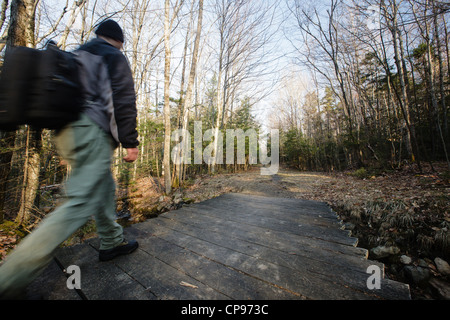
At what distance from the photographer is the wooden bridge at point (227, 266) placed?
1107 mm

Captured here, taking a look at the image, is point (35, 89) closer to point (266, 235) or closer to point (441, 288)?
point (266, 235)

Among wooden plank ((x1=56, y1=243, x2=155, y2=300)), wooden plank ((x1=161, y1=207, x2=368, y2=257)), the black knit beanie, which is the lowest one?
wooden plank ((x1=161, y1=207, x2=368, y2=257))

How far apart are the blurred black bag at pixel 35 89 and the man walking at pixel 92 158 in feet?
0.33

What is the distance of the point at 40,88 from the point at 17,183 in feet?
11.0

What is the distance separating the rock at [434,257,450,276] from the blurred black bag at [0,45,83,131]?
3.70 meters

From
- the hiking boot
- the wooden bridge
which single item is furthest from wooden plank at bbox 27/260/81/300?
the hiking boot

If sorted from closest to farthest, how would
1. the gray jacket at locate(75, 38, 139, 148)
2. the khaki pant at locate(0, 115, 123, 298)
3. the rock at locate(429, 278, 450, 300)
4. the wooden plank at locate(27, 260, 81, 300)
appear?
the khaki pant at locate(0, 115, 123, 298), the wooden plank at locate(27, 260, 81, 300), the gray jacket at locate(75, 38, 139, 148), the rock at locate(429, 278, 450, 300)

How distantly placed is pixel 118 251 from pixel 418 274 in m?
3.01

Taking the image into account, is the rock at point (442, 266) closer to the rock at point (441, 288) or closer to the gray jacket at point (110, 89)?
the rock at point (441, 288)

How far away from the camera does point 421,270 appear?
180 cm

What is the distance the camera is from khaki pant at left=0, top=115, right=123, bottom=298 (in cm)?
80

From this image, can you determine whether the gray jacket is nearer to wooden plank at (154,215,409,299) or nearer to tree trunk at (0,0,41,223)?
wooden plank at (154,215,409,299)
